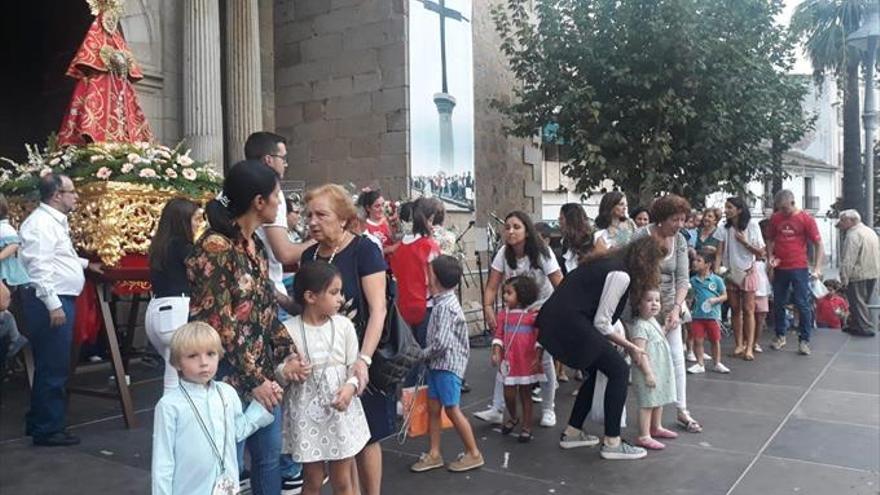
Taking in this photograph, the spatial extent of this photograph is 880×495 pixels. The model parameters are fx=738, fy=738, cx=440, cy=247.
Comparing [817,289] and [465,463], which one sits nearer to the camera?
[465,463]

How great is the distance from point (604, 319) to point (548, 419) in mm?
1377

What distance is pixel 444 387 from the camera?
4863mm

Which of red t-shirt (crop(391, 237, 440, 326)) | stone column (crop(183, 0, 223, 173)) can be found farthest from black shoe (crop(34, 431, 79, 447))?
stone column (crop(183, 0, 223, 173))

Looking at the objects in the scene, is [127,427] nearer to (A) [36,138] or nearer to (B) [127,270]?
(B) [127,270]

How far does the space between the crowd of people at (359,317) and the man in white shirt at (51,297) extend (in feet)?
0.05

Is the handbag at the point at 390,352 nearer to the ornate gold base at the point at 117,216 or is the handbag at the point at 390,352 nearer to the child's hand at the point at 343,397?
the child's hand at the point at 343,397

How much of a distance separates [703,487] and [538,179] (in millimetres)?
10182

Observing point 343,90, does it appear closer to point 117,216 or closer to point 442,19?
point 442,19

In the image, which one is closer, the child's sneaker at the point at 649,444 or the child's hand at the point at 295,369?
the child's hand at the point at 295,369

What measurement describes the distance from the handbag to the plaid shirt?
42.5 inches

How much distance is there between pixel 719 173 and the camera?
34.8 feet

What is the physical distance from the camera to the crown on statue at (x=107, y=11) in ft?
20.5

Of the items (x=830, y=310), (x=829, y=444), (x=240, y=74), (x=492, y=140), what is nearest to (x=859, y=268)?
(x=830, y=310)

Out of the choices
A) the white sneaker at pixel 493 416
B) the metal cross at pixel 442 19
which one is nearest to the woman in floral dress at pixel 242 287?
the white sneaker at pixel 493 416
